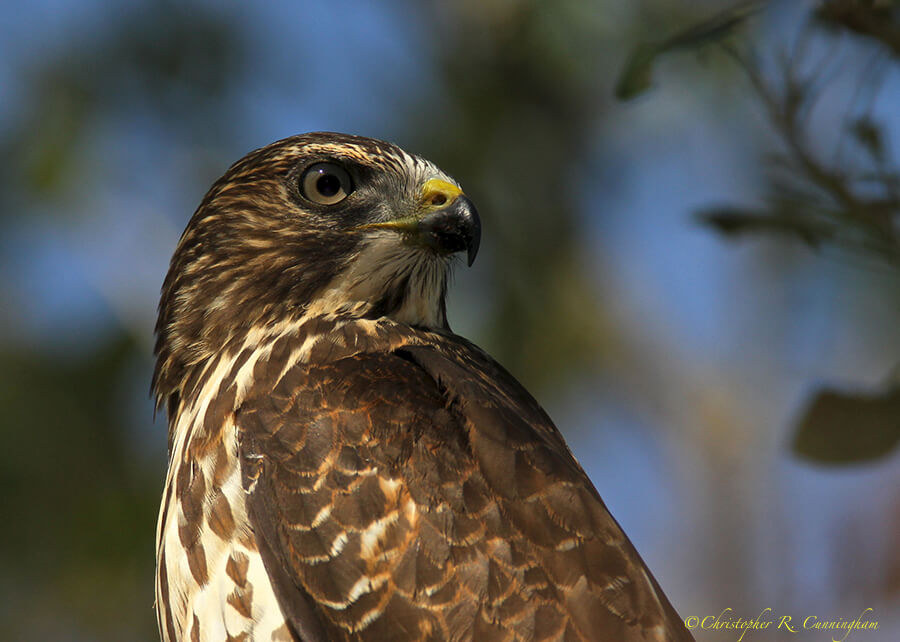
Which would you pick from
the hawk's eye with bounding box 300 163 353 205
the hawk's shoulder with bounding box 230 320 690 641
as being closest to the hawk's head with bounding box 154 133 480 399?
the hawk's eye with bounding box 300 163 353 205

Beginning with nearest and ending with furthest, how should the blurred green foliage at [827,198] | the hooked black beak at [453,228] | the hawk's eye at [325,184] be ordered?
the blurred green foliage at [827,198]
the hooked black beak at [453,228]
the hawk's eye at [325,184]

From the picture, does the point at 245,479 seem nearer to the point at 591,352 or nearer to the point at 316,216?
the point at 316,216

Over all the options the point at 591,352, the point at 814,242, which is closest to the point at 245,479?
the point at 814,242

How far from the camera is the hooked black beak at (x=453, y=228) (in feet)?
12.8

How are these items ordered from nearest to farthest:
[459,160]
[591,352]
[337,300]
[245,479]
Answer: [245,479], [337,300], [459,160], [591,352]

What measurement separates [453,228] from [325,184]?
508 millimetres

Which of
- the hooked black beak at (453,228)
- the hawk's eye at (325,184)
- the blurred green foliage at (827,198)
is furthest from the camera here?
the hawk's eye at (325,184)

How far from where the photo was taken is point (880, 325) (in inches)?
282

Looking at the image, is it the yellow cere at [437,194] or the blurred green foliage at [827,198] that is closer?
the blurred green foliage at [827,198]

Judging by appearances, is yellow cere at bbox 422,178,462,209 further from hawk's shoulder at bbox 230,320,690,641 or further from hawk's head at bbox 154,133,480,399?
hawk's shoulder at bbox 230,320,690,641

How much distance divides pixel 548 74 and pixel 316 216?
4.92 metres

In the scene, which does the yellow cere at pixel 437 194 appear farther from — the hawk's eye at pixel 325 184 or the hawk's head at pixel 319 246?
the hawk's eye at pixel 325 184

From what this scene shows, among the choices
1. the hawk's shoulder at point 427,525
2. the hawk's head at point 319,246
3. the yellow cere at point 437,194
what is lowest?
the hawk's shoulder at point 427,525

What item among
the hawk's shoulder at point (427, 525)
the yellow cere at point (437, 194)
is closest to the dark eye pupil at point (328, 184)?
the yellow cere at point (437, 194)
